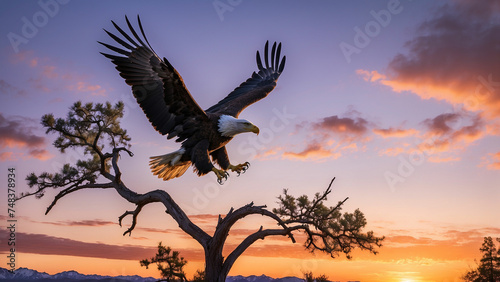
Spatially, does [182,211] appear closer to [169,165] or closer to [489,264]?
[169,165]

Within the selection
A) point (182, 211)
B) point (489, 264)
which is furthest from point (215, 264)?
point (489, 264)

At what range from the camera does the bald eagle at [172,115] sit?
24.6ft

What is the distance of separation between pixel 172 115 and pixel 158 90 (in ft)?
1.56

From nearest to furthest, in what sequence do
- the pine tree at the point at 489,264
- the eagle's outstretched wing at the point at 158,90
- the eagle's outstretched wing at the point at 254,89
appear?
the eagle's outstretched wing at the point at 158,90 → the eagle's outstretched wing at the point at 254,89 → the pine tree at the point at 489,264

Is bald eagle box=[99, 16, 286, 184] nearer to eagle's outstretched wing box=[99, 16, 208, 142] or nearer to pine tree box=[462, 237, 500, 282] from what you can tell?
eagle's outstretched wing box=[99, 16, 208, 142]

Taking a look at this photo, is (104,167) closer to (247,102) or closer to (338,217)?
(247,102)

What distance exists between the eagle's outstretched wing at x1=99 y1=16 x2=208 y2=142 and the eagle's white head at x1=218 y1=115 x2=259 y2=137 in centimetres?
30

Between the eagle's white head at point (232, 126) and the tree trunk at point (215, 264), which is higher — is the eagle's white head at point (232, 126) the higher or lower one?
the higher one

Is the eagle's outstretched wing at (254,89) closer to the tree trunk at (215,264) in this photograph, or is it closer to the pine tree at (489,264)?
the tree trunk at (215,264)

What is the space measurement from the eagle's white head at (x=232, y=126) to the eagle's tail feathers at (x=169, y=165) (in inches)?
30.1

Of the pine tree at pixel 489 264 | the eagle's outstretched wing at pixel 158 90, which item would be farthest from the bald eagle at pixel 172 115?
the pine tree at pixel 489 264

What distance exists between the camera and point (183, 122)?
7816 millimetres

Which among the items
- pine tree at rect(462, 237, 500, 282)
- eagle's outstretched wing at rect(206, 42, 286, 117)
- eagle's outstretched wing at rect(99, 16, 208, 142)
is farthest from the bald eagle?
pine tree at rect(462, 237, 500, 282)

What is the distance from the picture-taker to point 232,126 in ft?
25.6
